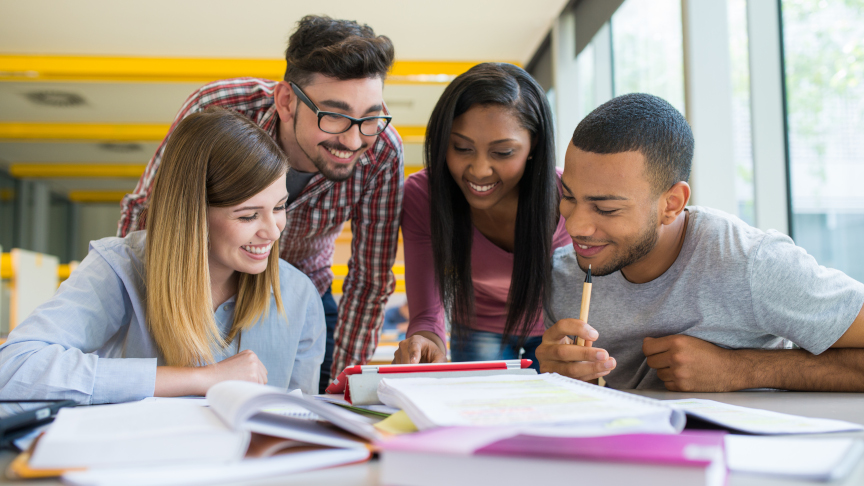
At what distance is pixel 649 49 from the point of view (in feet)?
8.69

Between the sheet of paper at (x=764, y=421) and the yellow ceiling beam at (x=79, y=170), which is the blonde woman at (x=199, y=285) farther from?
the yellow ceiling beam at (x=79, y=170)

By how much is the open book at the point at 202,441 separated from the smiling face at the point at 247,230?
0.68m

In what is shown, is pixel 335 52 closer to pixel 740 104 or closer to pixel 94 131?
pixel 740 104

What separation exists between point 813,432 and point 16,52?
4151 mm

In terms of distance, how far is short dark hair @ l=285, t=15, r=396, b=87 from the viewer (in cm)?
152

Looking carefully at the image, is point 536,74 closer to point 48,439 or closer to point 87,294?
point 87,294

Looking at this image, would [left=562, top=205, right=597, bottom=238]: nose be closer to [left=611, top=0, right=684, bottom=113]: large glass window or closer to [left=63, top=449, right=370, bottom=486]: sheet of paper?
[left=63, top=449, right=370, bottom=486]: sheet of paper

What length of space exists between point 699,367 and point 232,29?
9.72 ft

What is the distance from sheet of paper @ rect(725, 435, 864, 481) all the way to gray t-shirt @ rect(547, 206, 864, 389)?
0.53m

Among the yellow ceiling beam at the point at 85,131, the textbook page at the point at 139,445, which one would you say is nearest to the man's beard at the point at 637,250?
the textbook page at the point at 139,445

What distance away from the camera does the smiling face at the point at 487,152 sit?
1430 millimetres

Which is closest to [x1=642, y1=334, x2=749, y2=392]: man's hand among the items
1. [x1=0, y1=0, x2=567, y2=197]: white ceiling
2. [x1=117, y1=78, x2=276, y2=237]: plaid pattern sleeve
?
[x1=117, y1=78, x2=276, y2=237]: plaid pattern sleeve

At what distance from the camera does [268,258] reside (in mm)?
1347

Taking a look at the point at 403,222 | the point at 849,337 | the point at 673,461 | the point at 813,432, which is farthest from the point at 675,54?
the point at 673,461
